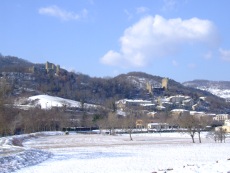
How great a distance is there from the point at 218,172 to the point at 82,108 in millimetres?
165222

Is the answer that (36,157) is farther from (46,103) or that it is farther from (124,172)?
→ (46,103)

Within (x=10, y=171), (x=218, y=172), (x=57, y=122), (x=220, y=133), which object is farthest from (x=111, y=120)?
(x=218, y=172)

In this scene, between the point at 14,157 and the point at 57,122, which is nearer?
the point at 14,157

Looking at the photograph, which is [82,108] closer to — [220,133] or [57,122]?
[57,122]

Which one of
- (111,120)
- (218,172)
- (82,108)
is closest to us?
(218,172)

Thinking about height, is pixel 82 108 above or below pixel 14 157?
above

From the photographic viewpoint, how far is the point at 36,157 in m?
30.3

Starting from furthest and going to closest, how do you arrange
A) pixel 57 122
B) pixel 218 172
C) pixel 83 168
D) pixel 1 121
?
pixel 57 122 → pixel 1 121 → pixel 83 168 → pixel 218 172

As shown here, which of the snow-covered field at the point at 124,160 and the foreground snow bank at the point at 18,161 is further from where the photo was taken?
the foreground snow bank at the point at 18,161

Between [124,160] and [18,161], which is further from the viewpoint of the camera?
[124,160]

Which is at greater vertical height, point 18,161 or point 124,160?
point 18,161

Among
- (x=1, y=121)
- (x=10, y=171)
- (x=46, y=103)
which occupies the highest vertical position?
(x=46, y=103)

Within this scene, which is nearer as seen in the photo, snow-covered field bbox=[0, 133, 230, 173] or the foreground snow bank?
snow-covered field bbox=[0, 133, 230, 173]

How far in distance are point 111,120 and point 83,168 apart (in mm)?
80689
